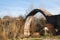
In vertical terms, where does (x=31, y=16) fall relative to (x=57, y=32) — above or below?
above

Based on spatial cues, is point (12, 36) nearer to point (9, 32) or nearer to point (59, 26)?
point (9, 32)

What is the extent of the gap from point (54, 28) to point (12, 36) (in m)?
22.7

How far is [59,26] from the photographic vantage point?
3669cm

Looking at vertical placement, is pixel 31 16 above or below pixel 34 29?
above

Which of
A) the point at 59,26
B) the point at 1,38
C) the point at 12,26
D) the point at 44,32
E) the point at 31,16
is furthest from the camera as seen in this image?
the point at 31,16

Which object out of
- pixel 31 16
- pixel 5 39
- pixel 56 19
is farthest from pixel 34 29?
pixel 5 39

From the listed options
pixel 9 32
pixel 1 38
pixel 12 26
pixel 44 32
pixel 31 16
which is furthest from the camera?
pixel 31 16

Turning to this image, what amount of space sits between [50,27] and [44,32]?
5.00 m

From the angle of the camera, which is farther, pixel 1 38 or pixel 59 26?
pixel 59 26

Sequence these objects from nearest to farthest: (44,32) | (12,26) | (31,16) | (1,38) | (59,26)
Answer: (1,38) < (12,26) < (44,32) < (59,26) < (31,16)

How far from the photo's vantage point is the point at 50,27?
38.6 metres

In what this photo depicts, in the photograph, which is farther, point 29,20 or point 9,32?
point 29,20

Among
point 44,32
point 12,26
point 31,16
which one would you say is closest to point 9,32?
point 12,26

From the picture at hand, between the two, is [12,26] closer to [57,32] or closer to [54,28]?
[57,32]
